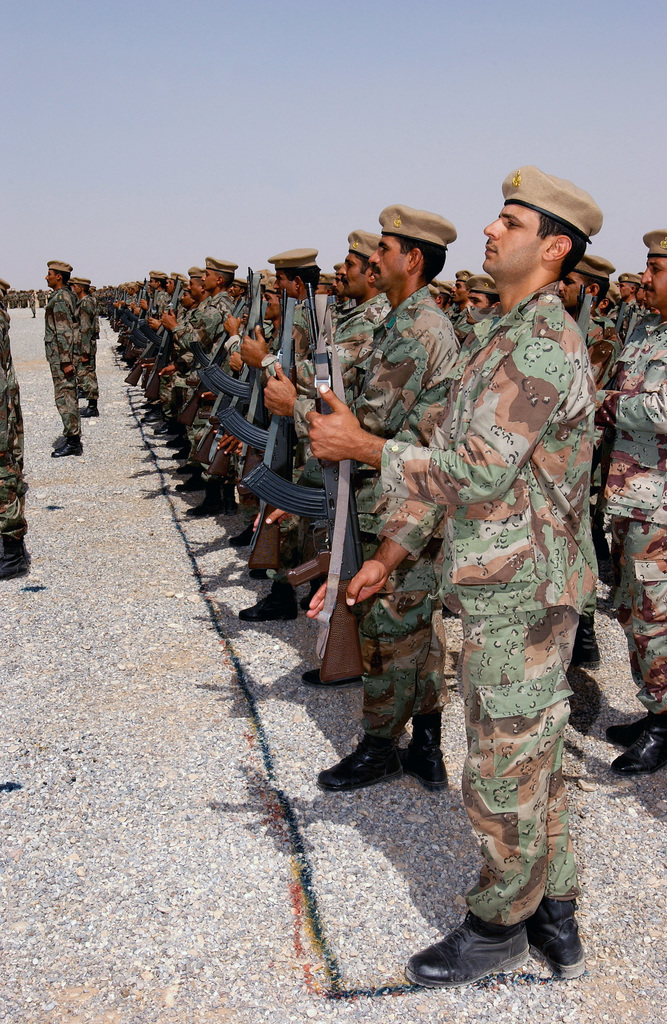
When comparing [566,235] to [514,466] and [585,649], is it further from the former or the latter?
[585,649]

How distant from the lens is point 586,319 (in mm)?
4496

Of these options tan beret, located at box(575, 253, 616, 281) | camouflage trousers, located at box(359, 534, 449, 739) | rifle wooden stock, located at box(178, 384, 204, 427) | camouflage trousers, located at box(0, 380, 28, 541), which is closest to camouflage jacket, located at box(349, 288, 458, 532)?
camouflage trousers, located at box(359, 534, 449, 739)

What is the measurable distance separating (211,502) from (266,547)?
123 inches

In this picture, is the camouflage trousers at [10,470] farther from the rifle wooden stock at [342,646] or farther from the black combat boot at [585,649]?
the black combat boot at [585,649]

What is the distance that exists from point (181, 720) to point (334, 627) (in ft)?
4.23

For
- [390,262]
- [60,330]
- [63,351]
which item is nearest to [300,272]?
[390,262]

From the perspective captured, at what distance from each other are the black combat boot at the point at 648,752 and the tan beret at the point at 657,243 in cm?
207

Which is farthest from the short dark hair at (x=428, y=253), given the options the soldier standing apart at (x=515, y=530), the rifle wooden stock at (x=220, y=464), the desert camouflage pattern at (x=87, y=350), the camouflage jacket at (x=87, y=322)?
the desert camouflage pattern at (x=87, y=350)

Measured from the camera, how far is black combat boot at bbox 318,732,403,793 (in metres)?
3.25

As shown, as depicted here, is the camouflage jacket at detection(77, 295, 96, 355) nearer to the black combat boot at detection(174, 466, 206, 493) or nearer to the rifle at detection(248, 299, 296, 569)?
the black combat boot at detection(174, 466, 206, 493)

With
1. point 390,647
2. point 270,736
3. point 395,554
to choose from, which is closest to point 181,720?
point 270,736

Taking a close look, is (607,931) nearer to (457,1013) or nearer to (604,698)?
(457,1013)

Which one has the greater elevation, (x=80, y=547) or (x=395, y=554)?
(x=395, y=554)

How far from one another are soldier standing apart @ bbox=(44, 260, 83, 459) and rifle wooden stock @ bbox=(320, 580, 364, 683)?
26.1ft
